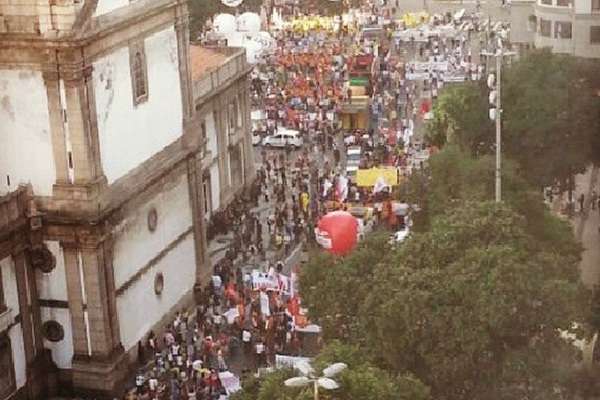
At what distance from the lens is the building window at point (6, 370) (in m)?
37.3

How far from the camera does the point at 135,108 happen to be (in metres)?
41.2

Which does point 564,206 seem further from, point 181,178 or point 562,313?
point 562,313

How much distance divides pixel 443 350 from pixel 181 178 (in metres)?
17.8

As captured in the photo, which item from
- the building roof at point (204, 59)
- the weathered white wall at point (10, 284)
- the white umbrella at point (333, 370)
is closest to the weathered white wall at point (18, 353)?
the weathered white wall at point (10, 284)

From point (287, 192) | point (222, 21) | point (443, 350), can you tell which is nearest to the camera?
point (443, 350)

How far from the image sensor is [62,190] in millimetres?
37781

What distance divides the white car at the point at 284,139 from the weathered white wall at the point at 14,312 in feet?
96.4

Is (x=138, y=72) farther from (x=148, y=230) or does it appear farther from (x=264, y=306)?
(x=264, y=306)

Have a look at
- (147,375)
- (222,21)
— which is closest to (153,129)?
(147,375)

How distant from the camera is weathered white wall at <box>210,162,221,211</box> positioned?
5447cm

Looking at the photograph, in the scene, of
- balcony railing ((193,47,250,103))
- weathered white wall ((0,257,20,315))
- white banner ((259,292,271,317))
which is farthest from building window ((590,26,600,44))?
weathered white wall ((0,257,20,315))

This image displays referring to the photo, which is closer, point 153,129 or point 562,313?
point 562,313

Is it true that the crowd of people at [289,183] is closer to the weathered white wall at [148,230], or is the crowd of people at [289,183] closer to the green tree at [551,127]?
the weathered white wall at [148,230]

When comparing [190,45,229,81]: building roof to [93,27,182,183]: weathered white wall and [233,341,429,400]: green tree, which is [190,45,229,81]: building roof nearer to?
[93,27,182,183]: weathered white wall
